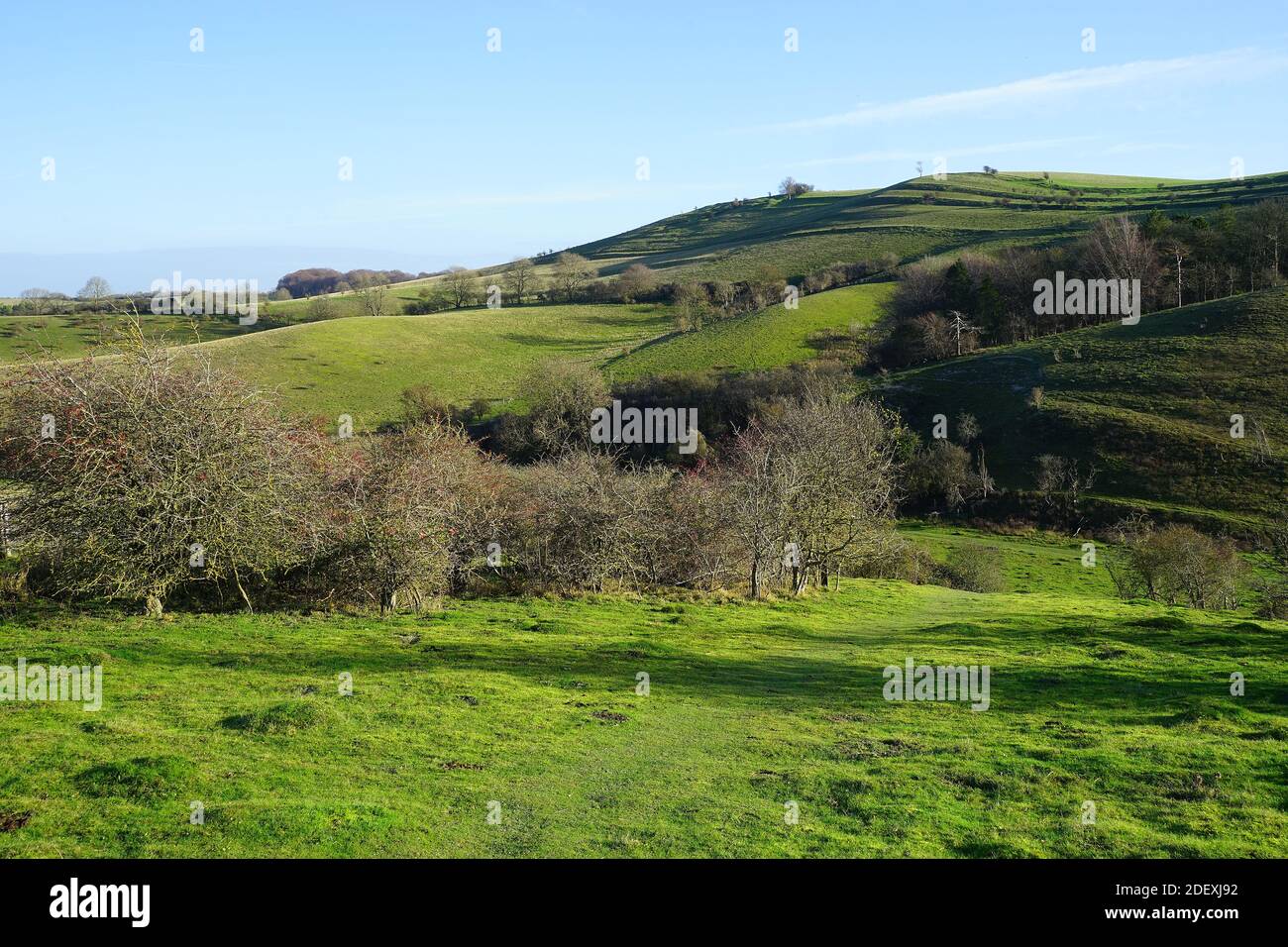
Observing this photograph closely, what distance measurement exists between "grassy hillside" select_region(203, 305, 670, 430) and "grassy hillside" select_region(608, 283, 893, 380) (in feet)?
21.7

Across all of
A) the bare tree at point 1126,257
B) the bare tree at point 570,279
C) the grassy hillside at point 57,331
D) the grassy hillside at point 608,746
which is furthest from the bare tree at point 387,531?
the bare tree at point 570,279

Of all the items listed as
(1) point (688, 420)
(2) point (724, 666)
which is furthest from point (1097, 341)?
(2) point (724, 666)

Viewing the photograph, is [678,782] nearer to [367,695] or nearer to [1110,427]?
[367,695]

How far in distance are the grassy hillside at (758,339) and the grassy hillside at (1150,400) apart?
16.2 meters

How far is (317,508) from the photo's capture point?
2383cm

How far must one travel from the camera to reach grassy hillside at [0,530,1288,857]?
1043 centimetres

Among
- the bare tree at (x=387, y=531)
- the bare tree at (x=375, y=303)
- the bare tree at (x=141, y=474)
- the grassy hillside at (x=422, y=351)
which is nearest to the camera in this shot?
the bare tree at (x=141, y=474)

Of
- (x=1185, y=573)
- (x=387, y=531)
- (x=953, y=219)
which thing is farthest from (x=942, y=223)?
(x=387, y=531)

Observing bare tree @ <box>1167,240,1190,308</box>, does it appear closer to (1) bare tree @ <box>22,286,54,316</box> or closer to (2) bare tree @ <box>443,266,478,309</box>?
(2) bare tree @ <box>443,266,478,309</box>

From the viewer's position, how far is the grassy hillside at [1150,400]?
6281 cm

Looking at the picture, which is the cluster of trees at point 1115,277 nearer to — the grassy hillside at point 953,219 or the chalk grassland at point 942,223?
the chalk grassland at point 942,223

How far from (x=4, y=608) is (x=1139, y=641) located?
30.0 m

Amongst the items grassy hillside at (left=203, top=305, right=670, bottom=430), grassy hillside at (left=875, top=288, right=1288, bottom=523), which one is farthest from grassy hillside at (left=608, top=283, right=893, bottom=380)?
grassy hillside at (left=875, top=288, right=1288, bottom=523)

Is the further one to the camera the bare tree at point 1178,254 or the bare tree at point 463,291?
the bare tree at point 463,291
